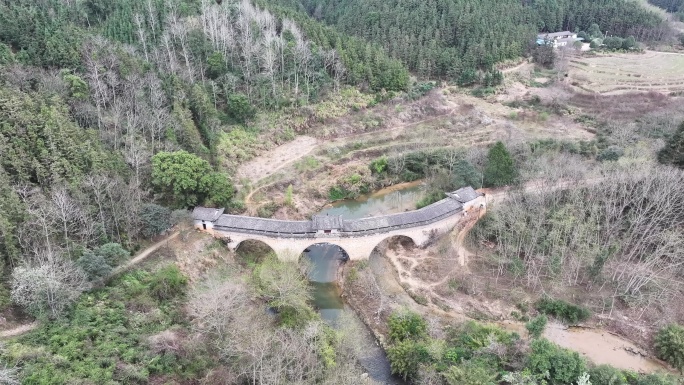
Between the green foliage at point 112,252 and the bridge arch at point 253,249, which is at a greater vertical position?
the green foliage at point 112,252

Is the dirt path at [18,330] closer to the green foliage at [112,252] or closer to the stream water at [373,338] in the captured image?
the green foliage at [112,252]

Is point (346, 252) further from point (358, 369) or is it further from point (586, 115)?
point (586, 115)

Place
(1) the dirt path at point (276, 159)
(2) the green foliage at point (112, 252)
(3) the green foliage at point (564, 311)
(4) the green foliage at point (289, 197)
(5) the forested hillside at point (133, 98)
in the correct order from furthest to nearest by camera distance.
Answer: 1. (1) the dirt path at point (276, 159)
2. (4) the green foliage at point (289, 197)
3. (3) the green foliage at point (564, 311)
4. (5) the forested hillside at point (133, 98)
5. (2) the green foliage at point (112, 252)

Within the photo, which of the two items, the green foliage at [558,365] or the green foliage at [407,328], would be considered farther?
the green foliage at [407,328]

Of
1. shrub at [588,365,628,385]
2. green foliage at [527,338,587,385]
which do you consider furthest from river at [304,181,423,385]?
shrub at [588,365,628,385]

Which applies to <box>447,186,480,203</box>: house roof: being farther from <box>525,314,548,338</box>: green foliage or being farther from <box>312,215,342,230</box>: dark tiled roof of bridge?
<box>525,314,548,338</box>: green foliage

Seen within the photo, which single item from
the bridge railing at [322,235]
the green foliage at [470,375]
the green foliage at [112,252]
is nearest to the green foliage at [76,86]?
the bridge railing at [322,235]
